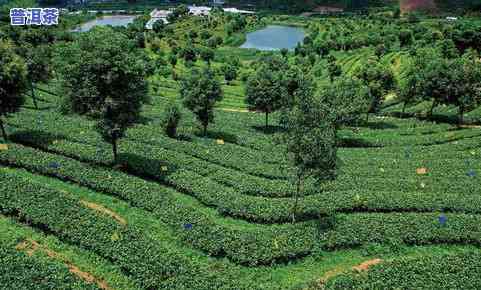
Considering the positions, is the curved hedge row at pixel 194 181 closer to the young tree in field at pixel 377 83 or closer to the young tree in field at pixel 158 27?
the young tree in field at pixel 377 83

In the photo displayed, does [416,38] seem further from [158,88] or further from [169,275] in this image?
[169,275]

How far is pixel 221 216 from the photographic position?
3619cm

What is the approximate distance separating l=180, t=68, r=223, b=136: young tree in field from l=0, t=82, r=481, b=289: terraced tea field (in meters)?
3.99

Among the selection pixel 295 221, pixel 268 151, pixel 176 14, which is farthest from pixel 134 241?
pixel 176 14

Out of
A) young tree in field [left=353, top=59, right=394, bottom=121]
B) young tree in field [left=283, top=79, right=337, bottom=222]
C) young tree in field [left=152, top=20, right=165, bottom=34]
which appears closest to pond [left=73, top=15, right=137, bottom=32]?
young tree in field [left=152, top=20, right=165, bottom=34]

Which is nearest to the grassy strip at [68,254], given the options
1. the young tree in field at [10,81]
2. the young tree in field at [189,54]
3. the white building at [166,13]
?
the young tree in field at [10,81]

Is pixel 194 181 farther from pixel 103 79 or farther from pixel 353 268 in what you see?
Result: pixel 353 268

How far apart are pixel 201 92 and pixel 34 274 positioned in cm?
2870

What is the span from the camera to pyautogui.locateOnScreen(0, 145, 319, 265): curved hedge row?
1216 inches

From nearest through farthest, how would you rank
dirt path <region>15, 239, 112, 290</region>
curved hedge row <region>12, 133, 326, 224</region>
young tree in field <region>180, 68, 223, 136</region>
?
dirt path <region>15, 239, 112, 290</region> → curved hedge row <region>12, 133, 326, 224</region> → young tree in field <region>180, 68, 223, 136</region>

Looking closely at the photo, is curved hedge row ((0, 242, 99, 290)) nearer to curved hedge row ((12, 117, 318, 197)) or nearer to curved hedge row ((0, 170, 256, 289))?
curved hedge row ((0, 170, 256, 289))

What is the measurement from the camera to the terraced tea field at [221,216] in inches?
1113

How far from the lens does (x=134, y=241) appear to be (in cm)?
3039

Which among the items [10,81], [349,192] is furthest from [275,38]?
[349,192]
